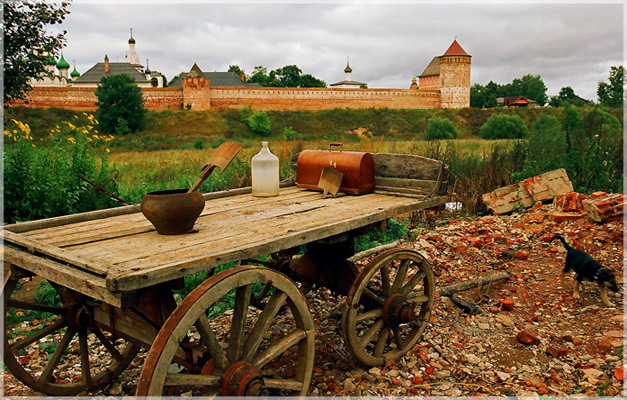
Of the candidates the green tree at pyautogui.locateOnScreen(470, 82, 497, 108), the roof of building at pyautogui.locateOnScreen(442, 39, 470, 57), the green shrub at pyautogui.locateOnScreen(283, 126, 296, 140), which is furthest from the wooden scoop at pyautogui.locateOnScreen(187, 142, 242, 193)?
the green tree at pyautogui.locateOnScreen(470, 82, 497, 108)

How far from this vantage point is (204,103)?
Answer: 44.0 m

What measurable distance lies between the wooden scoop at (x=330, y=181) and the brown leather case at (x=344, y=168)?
69mm

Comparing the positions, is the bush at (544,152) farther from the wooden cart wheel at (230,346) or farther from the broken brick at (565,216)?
the wooden cart wheel at (230,346)

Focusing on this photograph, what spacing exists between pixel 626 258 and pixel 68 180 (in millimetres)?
5980

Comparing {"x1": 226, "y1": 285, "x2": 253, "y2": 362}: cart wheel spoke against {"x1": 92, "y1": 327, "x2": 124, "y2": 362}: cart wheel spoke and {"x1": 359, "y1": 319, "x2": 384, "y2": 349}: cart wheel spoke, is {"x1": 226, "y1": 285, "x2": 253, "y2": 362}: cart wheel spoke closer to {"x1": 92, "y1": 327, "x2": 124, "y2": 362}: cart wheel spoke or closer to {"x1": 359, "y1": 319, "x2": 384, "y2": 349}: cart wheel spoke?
{"x1": 359, "y1": 319, "x2": 384, "y2": 349}: cart wheel spoke

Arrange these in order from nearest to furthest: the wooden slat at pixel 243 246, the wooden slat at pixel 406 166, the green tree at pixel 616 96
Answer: the wooden slat at pixel 243 246
the wooden slat at pixel 406 166
the green tree at pixel 616 96

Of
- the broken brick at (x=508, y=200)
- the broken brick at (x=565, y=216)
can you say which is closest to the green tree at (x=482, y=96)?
the broken brick at (x=508, y=200)

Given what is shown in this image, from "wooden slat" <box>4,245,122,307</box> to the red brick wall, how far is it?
142ft

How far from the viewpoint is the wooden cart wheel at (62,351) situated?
2.58 metres

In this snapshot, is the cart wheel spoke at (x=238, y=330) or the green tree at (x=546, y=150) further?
the green tree at (x=546, y=150)

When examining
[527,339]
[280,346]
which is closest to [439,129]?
[527,339]

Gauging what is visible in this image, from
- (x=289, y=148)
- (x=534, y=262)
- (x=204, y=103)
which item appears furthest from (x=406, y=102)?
(x=534, y=262)

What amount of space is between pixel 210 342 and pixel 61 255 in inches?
28.1

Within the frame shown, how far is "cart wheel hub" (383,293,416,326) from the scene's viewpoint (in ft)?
9.72
